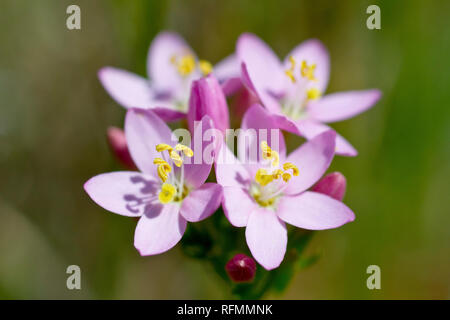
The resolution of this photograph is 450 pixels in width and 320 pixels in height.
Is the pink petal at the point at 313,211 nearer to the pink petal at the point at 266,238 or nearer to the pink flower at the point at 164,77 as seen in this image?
the pink petal at the point at 266,238

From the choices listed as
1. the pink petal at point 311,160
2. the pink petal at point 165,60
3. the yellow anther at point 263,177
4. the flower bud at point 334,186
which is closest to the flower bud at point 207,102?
the yellow anther at point 263,177

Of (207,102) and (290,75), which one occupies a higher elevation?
(290,75)

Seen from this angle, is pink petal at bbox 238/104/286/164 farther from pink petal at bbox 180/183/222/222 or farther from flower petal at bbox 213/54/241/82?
flower petal at bbox 213/54/241/82

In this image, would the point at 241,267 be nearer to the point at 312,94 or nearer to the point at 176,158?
the point at 176,158

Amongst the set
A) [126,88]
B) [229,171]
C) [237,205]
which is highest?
[126,88]

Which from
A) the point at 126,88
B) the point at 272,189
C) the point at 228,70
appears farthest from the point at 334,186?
the point at 126,88

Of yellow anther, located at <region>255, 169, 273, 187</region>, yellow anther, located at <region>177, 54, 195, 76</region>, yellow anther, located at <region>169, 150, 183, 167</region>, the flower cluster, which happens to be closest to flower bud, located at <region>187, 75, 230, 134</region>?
the flower cluster
